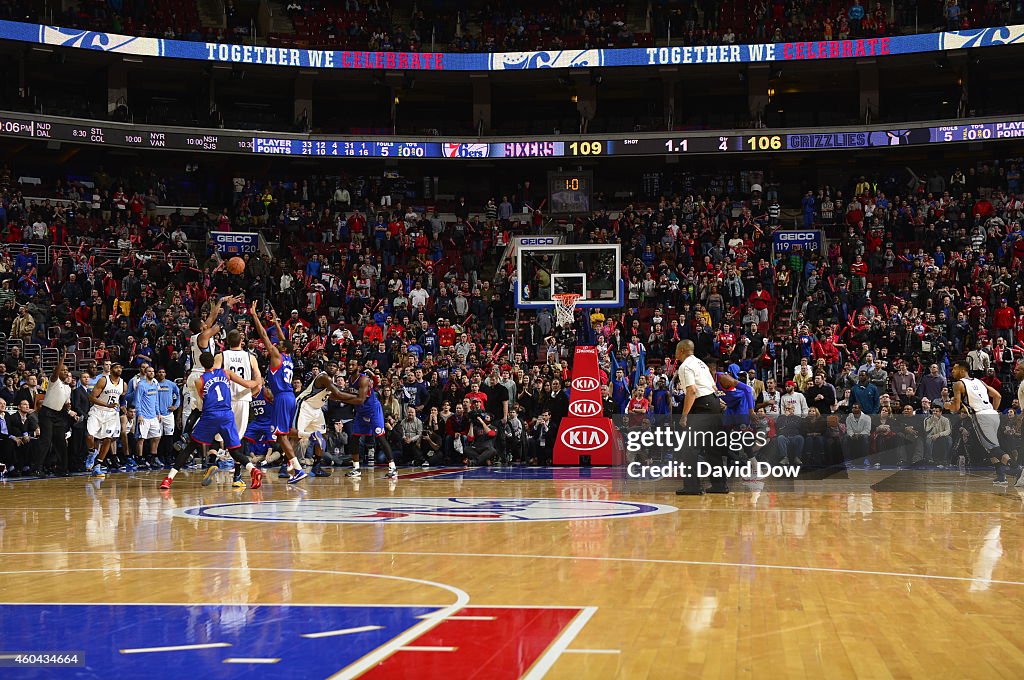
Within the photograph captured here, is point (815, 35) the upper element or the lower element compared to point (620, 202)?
upper

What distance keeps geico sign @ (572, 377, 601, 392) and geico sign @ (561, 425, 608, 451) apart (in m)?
0.82

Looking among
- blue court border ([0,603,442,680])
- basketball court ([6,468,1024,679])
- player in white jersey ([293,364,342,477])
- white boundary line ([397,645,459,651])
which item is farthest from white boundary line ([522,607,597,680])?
player in white jersey ([293,364,342,477])

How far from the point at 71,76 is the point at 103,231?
8.97 m

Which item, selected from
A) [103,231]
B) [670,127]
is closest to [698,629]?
[103,231]

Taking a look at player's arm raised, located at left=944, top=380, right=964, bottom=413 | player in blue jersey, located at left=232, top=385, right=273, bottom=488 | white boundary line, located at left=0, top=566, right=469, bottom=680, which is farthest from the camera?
player in blue jersey, located at left=232, top=385, right=273, bottom=488

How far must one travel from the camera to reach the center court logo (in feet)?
40.1

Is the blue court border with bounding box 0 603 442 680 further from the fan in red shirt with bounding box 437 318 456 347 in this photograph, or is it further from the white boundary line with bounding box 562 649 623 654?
the fan in red shirt with bounding box 437 318 456 347

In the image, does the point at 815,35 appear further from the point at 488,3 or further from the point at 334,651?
the point at 334,651

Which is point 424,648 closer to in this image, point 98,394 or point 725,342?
point 98,394

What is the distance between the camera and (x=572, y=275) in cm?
2559

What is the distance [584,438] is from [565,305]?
4.61 meters

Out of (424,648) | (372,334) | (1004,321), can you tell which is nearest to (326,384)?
(372,334)

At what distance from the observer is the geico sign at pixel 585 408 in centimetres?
2100

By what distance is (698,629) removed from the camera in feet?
20.4
